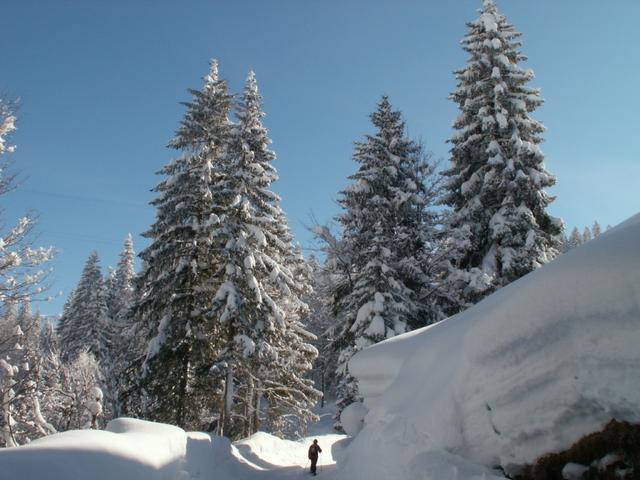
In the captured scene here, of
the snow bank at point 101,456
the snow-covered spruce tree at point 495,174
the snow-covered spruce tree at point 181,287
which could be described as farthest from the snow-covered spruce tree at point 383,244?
the snow bank at point 101,456

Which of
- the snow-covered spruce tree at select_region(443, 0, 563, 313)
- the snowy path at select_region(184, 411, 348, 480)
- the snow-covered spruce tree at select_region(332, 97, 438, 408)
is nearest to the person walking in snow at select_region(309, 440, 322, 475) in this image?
the snowy path at select_region(184, 411, 348, 480)

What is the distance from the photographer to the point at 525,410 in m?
4.92

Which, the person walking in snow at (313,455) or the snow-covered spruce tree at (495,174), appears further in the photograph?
the snow-covered spruce tree at (495,174)

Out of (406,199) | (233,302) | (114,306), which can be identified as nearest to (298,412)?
(233,302)

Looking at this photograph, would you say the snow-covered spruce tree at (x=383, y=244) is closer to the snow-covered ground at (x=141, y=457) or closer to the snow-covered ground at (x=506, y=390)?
the snow-covered ground at (x=141, y=457)

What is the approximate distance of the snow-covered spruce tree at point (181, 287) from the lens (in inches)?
610

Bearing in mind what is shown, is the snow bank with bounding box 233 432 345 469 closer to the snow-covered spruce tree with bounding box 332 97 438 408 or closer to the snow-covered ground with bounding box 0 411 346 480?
the snow-covered ground with bounding box 0 411 346 480

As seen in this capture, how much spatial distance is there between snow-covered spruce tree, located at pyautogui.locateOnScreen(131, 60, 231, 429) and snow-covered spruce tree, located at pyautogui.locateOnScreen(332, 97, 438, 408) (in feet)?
17.5

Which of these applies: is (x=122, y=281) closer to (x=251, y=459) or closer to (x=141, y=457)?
(x=251, y=459)

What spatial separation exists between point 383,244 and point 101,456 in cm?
1221

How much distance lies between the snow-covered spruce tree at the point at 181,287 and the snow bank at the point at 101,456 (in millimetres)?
6782

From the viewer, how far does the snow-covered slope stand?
4242mm

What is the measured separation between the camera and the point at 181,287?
16281 mm

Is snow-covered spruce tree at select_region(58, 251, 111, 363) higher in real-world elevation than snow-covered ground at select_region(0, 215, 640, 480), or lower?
higher
